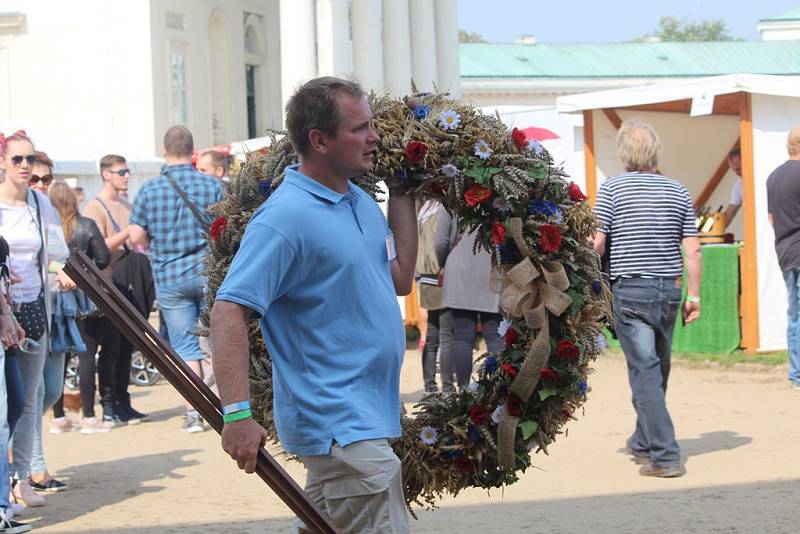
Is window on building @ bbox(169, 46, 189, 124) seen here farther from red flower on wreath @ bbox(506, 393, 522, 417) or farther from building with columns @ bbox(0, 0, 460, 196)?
red flower on wreath @ bbox(506, 393, 522, 417)

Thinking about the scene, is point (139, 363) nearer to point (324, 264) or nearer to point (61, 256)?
point (61, 256)

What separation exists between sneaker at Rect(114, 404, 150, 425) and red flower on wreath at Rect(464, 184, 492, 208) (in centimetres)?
599

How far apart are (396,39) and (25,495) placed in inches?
1335

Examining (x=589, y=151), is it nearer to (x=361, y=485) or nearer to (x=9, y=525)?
(x=9, y=525)

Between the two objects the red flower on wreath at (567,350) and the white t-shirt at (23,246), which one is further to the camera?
the white t-shirt at (23,246)

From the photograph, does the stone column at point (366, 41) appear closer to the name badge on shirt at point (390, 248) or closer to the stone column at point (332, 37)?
the stone column at point (332, 37)

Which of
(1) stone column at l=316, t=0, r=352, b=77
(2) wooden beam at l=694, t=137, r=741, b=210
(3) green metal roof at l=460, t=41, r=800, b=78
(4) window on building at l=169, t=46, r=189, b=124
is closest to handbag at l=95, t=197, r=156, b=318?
(2) wooden beam at l=694, t=137, r=741, b=210

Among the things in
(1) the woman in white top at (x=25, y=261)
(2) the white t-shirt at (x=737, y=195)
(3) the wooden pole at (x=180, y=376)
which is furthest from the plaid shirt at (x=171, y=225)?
(2) the white t-shirt at (x=737, y=195)

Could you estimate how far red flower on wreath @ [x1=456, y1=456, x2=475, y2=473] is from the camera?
5457 millimetres

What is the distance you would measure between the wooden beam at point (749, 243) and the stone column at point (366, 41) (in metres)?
26.9

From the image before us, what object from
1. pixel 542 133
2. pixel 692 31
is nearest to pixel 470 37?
pixel 692 31

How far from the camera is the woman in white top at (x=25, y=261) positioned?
721 cm

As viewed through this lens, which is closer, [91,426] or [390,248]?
[390,248]

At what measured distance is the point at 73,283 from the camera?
27.3 feet
